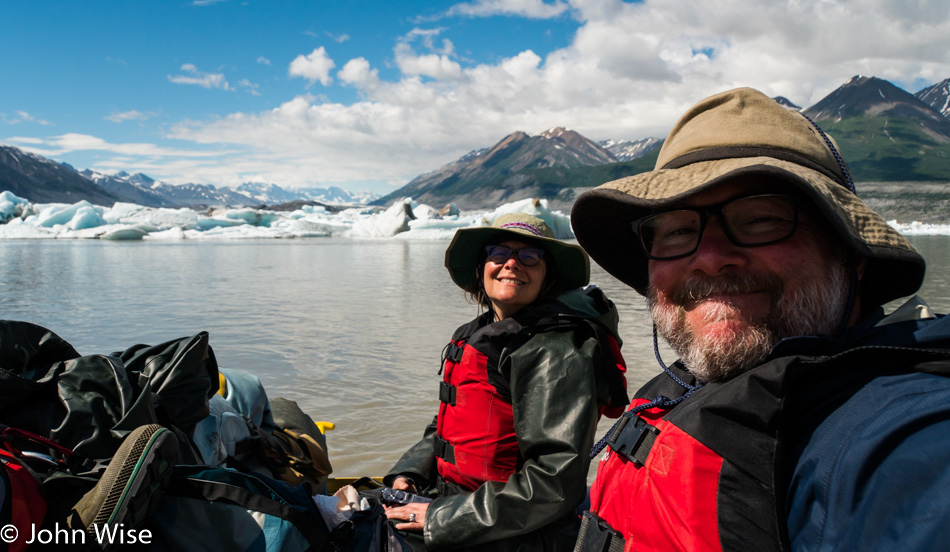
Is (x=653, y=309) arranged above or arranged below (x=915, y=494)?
above

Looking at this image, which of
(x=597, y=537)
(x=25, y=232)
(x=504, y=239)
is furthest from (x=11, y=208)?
(x=597, y=537)

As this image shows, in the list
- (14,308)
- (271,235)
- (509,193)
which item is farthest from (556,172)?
(14,308)

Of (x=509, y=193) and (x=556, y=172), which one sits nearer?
(x=509, y=193)

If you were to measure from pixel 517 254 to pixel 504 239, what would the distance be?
0.49ft

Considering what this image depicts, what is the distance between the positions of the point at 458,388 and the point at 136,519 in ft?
3.68

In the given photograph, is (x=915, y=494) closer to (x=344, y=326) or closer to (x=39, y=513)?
(x=39, y=513)

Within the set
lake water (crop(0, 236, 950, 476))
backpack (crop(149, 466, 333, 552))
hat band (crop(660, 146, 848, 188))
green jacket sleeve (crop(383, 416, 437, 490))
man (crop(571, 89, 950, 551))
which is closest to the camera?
man (crop(571, 89, 950, 551))

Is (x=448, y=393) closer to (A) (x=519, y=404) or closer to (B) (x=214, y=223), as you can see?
(A) (x=519, y=404)

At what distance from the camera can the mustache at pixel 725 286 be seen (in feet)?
3.29

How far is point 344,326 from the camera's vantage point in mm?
9008

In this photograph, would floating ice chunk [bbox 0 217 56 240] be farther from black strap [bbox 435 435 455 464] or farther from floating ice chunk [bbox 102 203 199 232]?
black strap [bbox 435 435 455 464]

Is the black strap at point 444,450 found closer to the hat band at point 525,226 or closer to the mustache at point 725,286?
the hat band at point 525,226

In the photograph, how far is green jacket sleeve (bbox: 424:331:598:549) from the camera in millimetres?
1702

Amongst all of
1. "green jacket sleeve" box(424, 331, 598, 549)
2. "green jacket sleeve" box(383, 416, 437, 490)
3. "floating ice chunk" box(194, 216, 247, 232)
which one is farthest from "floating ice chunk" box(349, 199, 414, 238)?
"green jacket sleeve" box(424, 331, 598, 549)
